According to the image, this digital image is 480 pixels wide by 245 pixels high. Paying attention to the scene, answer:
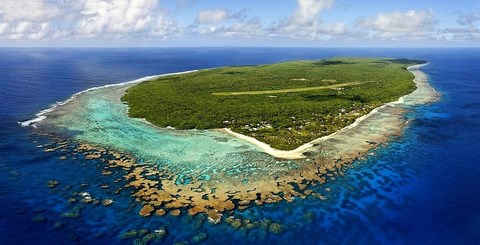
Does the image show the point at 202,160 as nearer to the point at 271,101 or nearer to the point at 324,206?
the point at 324,206

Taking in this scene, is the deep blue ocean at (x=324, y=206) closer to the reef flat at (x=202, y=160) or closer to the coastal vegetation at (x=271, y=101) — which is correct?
the reef flat at (x=202, y=160)

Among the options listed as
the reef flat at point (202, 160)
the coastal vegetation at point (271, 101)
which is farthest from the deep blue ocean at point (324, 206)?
the coastal vegetation at point (271, 101)

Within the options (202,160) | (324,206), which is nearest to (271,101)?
(202,160)

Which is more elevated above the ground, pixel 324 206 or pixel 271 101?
pixel 271 101

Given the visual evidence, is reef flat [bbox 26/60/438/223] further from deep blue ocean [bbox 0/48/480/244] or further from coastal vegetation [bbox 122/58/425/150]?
coastal vegetation [bbox 122/58/425/150]

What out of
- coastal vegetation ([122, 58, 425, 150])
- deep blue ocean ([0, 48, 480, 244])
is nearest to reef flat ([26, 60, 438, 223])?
deep blue ocean ([0, 48, 480, 244])
